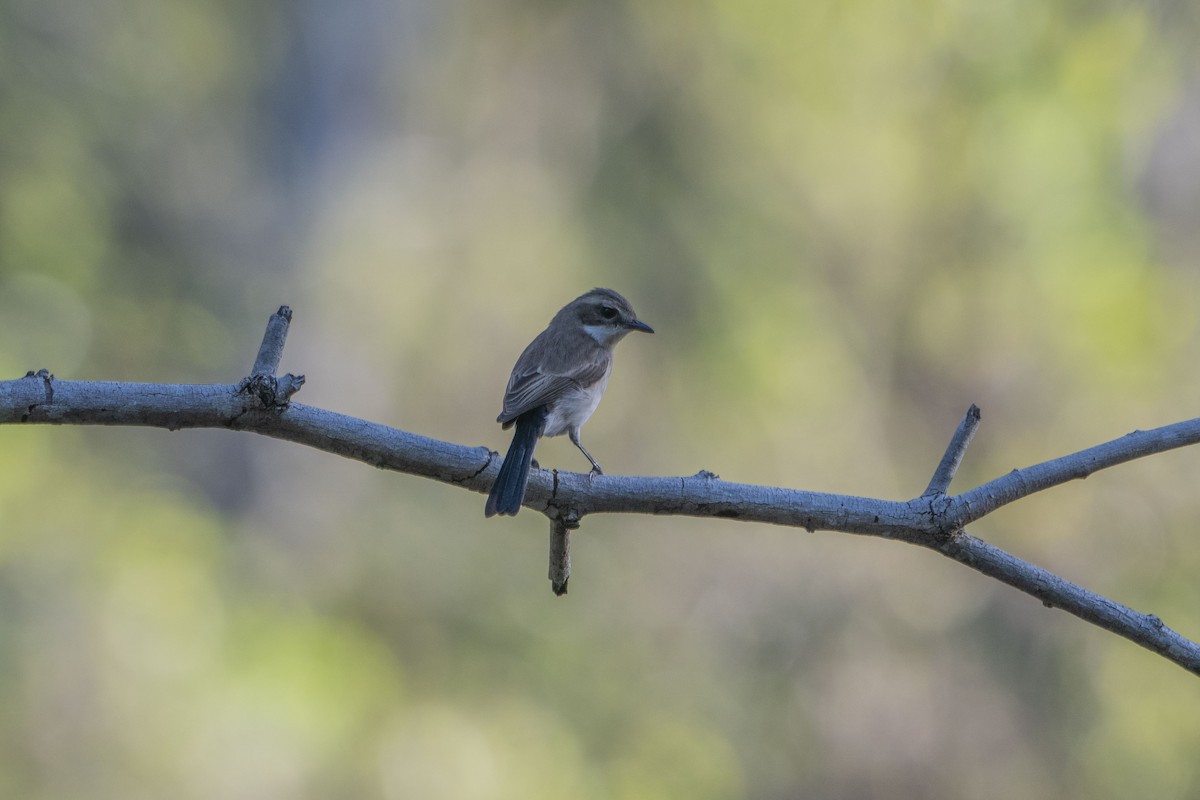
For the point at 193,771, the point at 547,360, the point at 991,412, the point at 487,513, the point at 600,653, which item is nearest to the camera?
the point at 487,513

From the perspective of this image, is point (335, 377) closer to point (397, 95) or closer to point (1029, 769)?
point (397, 95)

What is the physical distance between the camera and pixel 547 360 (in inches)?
196

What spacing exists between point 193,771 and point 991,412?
6.50 m

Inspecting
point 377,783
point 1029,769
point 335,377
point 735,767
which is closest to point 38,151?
point 335,377

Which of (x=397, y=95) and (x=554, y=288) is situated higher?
(x=397, y=95)

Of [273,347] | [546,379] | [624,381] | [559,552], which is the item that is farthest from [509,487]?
[624,381]

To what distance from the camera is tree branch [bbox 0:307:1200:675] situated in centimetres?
268

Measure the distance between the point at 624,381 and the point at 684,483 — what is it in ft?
25.0

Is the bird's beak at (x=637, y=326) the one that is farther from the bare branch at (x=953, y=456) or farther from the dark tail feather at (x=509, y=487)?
the bare branch at (x=953, y=456)

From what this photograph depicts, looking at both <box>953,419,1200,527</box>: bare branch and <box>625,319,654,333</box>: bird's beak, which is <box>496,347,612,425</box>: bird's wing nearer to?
<box>625,319,654,333</box>: bird's beak

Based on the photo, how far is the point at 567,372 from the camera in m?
4.82

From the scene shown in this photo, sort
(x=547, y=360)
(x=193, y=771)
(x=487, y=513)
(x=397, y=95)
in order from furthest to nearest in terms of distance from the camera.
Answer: (x=397, y=95) < (x=193, y=771) < (x=547, y=360) < (x=487, y=513)

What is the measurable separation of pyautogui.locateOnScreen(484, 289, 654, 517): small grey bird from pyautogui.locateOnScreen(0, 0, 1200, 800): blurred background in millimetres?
3919

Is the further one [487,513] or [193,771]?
[193,771]
